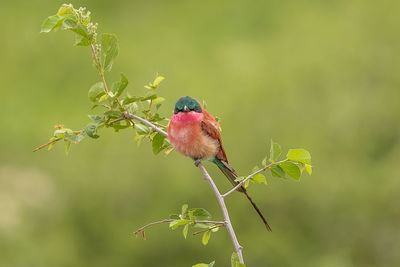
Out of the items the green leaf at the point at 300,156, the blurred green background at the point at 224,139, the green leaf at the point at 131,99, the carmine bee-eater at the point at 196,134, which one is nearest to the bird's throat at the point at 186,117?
the carmine bee-eater at the point at 196,134

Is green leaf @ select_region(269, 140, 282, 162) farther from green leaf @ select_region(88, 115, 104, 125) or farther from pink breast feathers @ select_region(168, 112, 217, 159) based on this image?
pink breast feathers @ select_region(168, 112, 217, 159)

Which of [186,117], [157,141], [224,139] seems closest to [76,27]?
[157,141]

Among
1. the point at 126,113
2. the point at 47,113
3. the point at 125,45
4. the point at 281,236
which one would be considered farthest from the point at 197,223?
the point at 125,45

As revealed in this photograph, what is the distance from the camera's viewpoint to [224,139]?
17.0 ft

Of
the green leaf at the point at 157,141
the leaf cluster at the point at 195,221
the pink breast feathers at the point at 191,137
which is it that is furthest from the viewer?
the pink breast feathers at the point at 191,137

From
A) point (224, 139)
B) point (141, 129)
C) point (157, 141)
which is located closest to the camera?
point (141, 129)

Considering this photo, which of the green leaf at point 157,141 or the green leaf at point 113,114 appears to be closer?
the green leaf at point 113,114

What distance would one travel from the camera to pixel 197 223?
148cm

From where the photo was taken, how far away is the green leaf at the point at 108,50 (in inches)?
60.0

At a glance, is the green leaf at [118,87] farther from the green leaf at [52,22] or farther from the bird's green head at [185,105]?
the bird's green head at [185,105]

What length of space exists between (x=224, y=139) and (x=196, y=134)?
124 inches

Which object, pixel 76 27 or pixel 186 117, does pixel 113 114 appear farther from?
pixel 186 117

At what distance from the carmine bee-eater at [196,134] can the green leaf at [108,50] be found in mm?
467

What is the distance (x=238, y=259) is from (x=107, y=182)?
3.67 m
